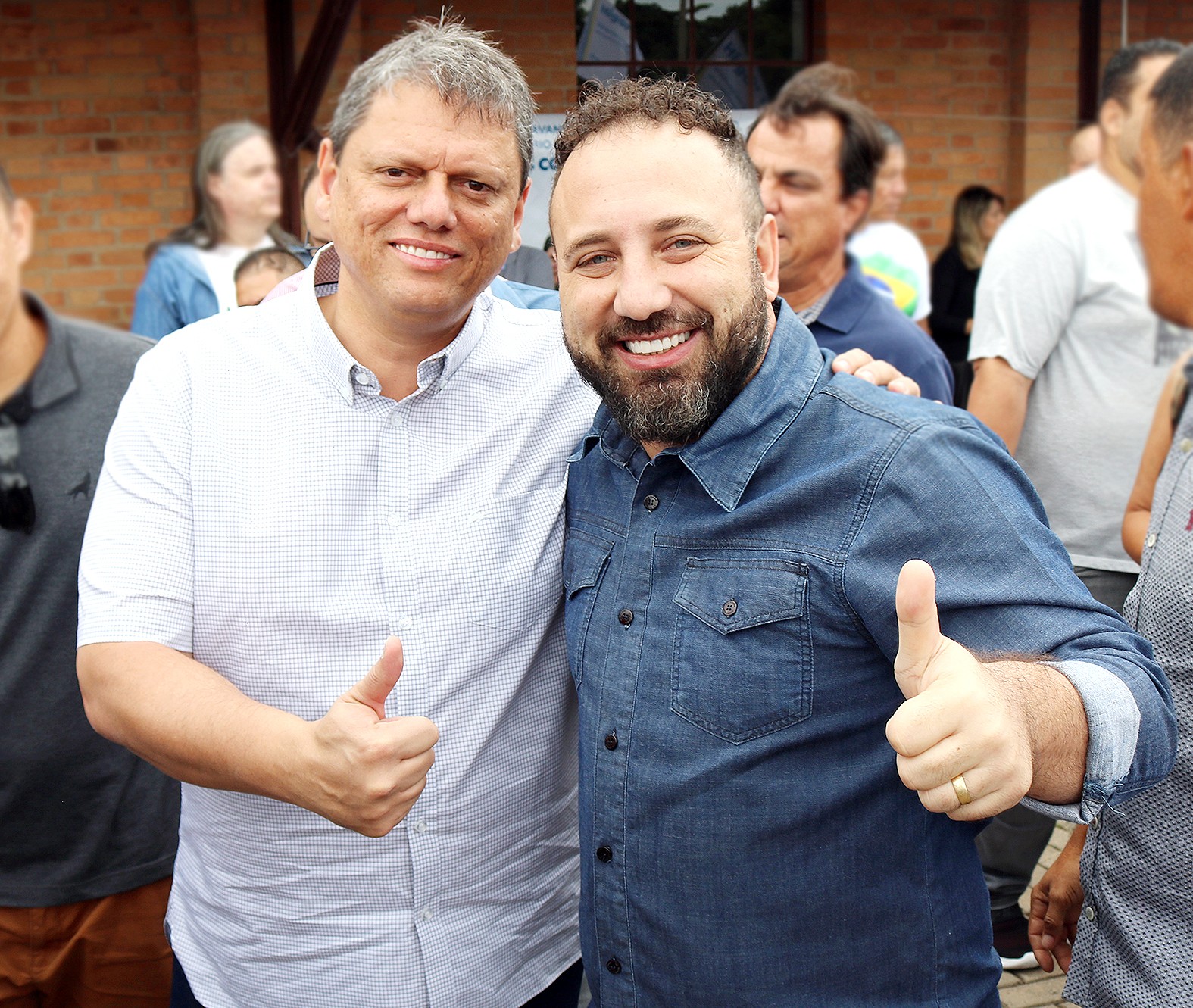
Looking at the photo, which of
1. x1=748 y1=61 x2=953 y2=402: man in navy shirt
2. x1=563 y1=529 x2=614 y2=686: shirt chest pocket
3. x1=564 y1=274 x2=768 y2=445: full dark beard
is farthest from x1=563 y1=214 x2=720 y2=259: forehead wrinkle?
x1=748 y1=61 x2=953 y2=402: man in navy shirt

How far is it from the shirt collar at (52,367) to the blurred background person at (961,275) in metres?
5.14

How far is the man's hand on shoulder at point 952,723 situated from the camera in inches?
45.4

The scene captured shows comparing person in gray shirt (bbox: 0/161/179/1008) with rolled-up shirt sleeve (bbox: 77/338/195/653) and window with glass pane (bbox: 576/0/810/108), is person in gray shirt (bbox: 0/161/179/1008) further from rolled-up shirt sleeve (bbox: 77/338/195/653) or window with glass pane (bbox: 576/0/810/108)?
window with glass pane (bbox: 576/0/810/108)

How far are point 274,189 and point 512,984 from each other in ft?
11.7

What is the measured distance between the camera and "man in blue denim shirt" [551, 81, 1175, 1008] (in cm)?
136

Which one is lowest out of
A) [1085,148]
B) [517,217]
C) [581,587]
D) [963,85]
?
[581,587]

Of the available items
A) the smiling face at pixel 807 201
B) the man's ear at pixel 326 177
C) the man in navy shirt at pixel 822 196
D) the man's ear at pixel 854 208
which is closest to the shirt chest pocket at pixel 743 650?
the man's ear at pixel 326 177

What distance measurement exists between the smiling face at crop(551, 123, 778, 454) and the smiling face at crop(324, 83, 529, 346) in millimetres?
224

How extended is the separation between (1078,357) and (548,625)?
208cm

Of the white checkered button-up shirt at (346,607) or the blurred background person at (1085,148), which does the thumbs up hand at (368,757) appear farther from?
the blurred background person at (1085,148)

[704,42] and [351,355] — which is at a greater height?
[704,42]

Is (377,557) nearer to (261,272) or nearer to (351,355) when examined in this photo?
(351,355)

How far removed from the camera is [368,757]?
1410 millimetres

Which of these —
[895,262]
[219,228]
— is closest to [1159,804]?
[895,262]
